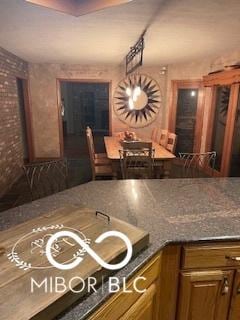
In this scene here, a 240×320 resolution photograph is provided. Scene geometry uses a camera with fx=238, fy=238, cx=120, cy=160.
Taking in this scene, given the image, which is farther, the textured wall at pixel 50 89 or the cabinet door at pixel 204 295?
the textured wall at pixel 50 89

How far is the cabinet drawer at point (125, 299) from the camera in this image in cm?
85

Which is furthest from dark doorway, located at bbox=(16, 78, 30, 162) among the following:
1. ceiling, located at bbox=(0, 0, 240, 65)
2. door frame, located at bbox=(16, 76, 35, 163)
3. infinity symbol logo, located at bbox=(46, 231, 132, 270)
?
infinity symbol logo, located at bbox=(46, 231, 132, 270)

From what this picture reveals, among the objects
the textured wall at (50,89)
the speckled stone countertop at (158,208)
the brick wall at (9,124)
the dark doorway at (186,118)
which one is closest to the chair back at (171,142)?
the dark doorway at (186,118)

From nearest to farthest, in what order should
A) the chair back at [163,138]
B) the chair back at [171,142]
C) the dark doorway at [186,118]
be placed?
the chair back at [171,142] → the chair back at [163,138] → the dark doorway at [186,118]

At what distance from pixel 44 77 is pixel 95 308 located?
18.4ft

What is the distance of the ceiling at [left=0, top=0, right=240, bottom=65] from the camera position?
212cm

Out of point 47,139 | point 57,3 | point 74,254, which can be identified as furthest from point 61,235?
point 47,139

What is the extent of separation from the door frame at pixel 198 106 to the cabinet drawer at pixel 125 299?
4.40 m

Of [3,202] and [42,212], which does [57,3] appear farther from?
[3,202]

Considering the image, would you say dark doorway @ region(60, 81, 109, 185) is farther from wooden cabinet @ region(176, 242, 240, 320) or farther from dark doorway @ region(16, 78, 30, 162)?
wooden cabinet @ region(176, 242, 240, 320)

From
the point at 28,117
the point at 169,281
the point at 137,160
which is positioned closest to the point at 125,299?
the point at 169,281

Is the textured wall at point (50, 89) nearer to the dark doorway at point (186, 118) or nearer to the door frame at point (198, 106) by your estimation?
the door frame at point (198, 106)

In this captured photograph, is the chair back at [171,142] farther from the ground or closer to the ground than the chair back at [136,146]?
closer to the ground

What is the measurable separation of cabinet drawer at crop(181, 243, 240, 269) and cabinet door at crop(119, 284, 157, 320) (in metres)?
0.22
